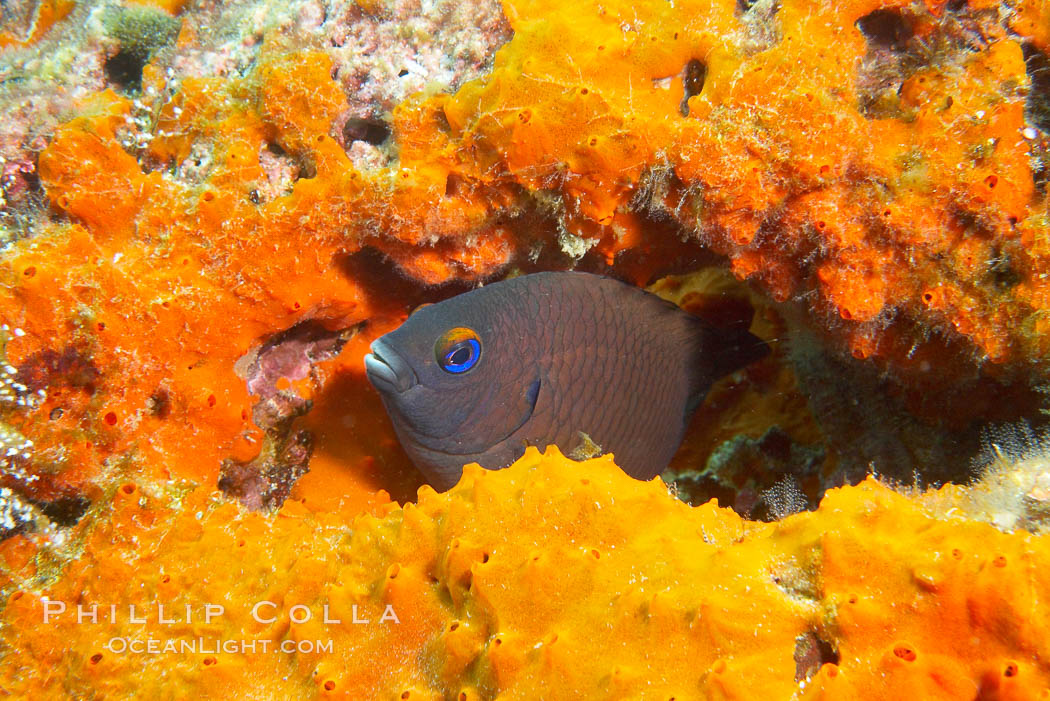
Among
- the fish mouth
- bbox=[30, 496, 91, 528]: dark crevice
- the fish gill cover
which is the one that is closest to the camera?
the fish gill cover

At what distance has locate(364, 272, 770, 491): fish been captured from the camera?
2918mm

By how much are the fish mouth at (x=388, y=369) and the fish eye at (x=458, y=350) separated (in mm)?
172

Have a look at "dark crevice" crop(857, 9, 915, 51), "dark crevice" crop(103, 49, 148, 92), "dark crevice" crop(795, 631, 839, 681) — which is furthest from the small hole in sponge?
"dark crevice" crop(103, 49, 148, 92)

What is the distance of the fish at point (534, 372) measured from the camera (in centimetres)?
292

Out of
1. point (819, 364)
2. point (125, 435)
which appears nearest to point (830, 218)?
point (819, 364)

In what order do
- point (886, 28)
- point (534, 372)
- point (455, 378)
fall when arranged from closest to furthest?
point (886, 28)
point (455, 378)
point (534, 372)

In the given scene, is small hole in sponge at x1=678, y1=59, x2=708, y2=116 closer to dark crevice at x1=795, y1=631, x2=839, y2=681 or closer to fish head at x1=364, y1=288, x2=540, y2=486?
fish head at x1=364, y1=288, x2=540, y2=486

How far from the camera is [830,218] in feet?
8.55

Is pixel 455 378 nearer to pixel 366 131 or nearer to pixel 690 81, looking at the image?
pixel 366 131

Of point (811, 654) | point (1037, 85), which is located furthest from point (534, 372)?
point (1037, 85)

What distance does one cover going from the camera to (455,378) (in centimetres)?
299

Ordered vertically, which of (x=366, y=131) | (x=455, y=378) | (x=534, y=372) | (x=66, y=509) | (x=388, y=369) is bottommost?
(x=66, y=509)

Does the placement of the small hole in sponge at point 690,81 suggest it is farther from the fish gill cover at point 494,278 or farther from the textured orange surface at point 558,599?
the textured orange surface at point 558,599

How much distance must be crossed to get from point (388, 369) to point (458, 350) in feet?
1.20
